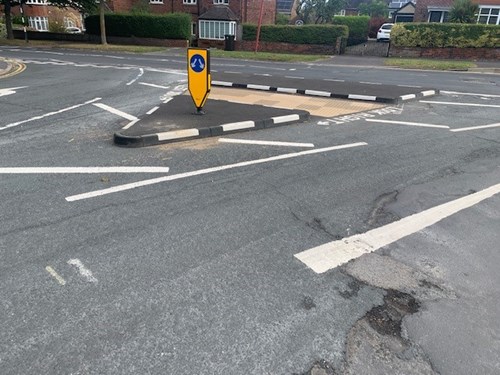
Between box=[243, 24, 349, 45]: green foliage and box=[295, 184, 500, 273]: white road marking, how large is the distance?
29194mm

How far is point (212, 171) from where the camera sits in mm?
5617

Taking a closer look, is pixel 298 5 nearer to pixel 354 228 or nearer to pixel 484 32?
pixel 484 32

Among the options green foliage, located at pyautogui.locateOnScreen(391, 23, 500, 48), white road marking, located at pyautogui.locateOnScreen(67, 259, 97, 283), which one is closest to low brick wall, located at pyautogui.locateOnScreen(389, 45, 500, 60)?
green foliage, located at pyautogui.locateOnScreen(391, 23, 500, 48)

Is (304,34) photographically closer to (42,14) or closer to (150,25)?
(150,25)

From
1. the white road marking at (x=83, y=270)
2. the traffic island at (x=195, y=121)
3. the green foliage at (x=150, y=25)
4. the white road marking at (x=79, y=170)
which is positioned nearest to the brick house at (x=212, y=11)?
the green foliage at (x=150, y=25)

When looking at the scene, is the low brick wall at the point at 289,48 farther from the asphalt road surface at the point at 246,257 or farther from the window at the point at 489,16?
the asphalt road surface at the point at 246,257

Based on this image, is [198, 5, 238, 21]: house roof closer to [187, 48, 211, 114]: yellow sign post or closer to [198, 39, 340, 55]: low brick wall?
[198, 39, 340, 55]: low brick wall

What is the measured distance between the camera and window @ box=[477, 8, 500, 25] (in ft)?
110

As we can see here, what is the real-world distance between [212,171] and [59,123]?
4.26 m

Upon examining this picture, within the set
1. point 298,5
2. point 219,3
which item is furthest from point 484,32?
point 298,5

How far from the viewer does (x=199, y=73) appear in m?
8.02

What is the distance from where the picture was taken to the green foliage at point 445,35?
86.9ft

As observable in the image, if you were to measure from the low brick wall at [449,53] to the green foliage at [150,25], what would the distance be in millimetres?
18317

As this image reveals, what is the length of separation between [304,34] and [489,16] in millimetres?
16260
